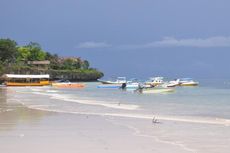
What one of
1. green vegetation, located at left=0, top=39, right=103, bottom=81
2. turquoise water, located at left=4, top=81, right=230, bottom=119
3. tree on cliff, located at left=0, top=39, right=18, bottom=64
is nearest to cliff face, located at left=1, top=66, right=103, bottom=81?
green vegetation, located at left=0, top=39, right=103, bottom=81

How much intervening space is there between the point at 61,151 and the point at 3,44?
127 m

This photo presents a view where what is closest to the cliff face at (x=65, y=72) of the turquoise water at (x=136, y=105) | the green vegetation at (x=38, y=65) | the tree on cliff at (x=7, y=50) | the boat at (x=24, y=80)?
the green vegetation at (x=38, y=65)

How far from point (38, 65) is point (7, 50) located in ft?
54.1

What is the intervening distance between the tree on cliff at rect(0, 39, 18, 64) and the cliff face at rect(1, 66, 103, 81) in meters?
7.03

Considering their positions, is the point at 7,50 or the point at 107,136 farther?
the point at 7,50

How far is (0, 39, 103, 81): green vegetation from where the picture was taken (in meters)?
137

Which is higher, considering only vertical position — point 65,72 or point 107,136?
point 65,72

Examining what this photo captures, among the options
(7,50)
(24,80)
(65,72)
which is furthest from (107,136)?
(65,72)

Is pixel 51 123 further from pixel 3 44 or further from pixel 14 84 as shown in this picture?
pixel 3 44

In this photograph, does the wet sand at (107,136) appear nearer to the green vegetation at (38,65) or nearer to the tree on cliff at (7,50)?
the green vegetation at (38,65)

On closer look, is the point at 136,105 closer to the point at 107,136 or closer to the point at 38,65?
the point at 107,136

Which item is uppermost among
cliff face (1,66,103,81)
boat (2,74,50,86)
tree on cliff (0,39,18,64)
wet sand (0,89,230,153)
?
tree on cliff (0,39,18,64)

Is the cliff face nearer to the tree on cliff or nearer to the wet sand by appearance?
the tree on cliff

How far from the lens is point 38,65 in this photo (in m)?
155
